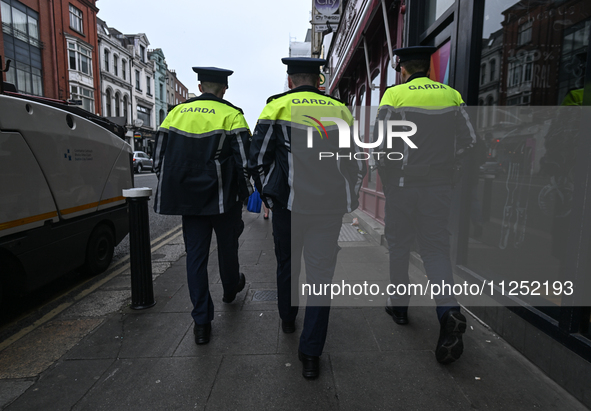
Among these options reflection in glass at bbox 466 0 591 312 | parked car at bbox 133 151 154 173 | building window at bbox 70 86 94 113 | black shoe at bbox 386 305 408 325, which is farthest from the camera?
building window at bbox 70 86 94 113

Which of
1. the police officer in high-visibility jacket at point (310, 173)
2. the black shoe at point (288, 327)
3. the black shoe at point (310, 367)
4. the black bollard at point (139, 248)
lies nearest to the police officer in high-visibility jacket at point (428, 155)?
the police officer in high-visibility jacket at point (310, 173)

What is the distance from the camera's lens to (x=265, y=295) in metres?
3.90

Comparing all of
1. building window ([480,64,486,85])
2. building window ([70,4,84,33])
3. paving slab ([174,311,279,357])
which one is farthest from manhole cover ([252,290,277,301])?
building window ([70,4,84,33])

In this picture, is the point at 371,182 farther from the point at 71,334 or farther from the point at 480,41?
the point at 71,334

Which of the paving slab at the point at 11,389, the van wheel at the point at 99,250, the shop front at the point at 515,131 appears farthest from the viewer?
the van wheel at the point at 99,250

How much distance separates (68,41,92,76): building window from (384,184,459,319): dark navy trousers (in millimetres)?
35919

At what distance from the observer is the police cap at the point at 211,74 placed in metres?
2.96

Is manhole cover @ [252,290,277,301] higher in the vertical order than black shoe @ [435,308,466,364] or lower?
lower

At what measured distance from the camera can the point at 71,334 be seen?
10.1ft

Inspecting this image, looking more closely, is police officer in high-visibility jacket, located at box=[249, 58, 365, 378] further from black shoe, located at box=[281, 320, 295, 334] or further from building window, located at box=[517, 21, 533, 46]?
building window, located at box=[517, 21, 533, 46]

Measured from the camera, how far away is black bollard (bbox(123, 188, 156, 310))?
11.3ft

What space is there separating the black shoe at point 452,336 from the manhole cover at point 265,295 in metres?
1.79

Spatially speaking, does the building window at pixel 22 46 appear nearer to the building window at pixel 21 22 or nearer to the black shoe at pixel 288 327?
the building window at pixel 21 22

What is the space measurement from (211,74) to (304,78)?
0.86 meters
